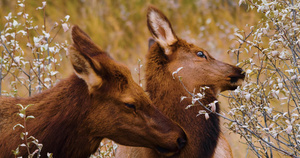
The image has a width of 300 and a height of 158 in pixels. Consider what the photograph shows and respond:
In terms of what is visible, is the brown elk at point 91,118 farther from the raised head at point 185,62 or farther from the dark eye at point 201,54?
the dark eye at point 201,54

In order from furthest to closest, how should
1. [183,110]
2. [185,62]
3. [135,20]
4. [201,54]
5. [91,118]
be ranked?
[135,20], [201,54], [185,62], [183,110], [91,118]

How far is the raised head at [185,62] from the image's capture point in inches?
192

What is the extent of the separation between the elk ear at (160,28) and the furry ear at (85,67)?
1048 millimetres

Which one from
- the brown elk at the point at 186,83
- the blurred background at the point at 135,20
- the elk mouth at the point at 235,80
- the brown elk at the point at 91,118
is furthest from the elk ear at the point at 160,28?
the blurred background at the point at 135,20

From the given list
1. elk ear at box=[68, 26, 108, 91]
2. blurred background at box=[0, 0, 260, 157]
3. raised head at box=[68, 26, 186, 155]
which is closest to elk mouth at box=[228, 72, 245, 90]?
raised head at box=[68, 26, 186, 155]

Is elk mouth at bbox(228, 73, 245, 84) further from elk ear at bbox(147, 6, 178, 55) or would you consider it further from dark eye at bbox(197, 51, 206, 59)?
elk ear at bbox(147, 6, 178, 55)

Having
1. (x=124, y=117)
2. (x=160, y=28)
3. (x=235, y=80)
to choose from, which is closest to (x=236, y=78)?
(x=235, y=80)

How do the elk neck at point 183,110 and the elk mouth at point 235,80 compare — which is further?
the elk mouth at point 235,80

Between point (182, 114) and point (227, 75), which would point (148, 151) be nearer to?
point (182, 114)

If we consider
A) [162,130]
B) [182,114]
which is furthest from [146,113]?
[182,114]

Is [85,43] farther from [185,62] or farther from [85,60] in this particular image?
[185,62]

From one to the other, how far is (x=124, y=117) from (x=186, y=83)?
2.93 ft

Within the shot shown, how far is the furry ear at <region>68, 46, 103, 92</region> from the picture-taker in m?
3.84

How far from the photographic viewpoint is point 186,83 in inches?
189
